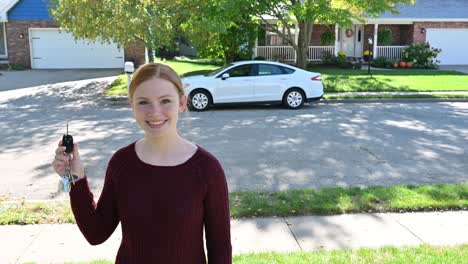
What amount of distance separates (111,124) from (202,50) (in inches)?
534

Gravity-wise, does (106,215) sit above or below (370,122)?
above

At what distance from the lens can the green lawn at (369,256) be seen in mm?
4070

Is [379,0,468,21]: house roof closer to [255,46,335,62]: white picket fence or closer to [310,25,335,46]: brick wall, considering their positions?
[310,25,335,46]: brick wall

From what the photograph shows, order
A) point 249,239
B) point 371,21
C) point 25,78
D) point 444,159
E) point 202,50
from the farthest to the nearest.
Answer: point 371,21 < point 202,50 < point 25,78 < point 444,159 < point 249,239

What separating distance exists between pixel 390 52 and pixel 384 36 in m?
1.05

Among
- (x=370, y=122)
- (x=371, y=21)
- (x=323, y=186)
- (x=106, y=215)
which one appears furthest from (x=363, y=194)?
(x=371, y=21)

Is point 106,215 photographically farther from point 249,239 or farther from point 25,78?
point 25,78

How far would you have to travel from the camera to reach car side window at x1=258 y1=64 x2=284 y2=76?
567 inches

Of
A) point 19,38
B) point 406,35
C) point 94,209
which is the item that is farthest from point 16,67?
point 94,209

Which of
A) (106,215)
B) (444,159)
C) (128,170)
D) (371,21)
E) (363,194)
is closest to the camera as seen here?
(128,170)

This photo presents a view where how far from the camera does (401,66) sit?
27516mm

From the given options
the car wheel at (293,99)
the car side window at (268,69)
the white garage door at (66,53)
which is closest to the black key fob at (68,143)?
the car side window at (268,69)

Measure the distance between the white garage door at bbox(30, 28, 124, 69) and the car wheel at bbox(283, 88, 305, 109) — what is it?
15.5 meters

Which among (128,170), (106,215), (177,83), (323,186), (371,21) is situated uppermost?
(371,21)
